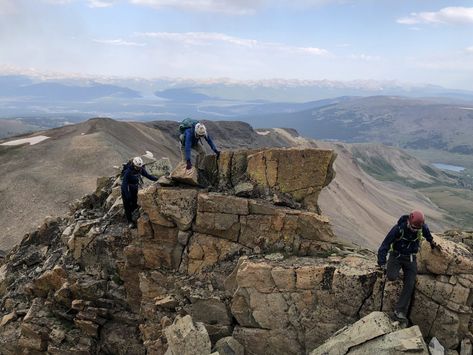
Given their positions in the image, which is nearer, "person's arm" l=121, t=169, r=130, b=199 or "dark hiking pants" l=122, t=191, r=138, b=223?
"person's arm" l=121, t=169, r=130, b=199

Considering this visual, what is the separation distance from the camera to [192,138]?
75.8 feet

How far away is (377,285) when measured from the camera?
17.8m

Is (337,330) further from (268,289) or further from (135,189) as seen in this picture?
(135,189)

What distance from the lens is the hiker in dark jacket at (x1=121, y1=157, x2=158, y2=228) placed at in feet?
76.9

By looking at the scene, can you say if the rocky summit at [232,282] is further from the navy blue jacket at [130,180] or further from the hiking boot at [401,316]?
the navy blue jacket at [130,180]

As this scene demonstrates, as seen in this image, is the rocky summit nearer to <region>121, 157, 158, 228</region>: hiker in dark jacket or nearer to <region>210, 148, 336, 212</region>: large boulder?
<region>210, 148, 336, 212</region>: large boulder

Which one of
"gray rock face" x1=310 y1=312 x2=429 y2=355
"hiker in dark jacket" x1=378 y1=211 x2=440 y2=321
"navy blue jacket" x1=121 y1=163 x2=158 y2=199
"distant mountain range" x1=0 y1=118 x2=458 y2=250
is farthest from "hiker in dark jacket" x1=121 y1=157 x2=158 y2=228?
"distant mountain range" x1=0 y1=118 x2=458 y2=250

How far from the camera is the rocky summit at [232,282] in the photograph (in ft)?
56.2

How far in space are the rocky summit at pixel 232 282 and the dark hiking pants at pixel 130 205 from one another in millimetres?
805

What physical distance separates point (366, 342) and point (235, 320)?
5905 millimetres

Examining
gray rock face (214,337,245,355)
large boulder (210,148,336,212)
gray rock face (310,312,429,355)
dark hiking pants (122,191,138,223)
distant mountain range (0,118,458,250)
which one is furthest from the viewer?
distant mountain range (0,118,458,250)

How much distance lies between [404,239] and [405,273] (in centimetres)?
127

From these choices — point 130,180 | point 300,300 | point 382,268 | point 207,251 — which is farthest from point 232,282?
point 130,180

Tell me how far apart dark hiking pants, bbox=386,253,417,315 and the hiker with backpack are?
1008 cm
